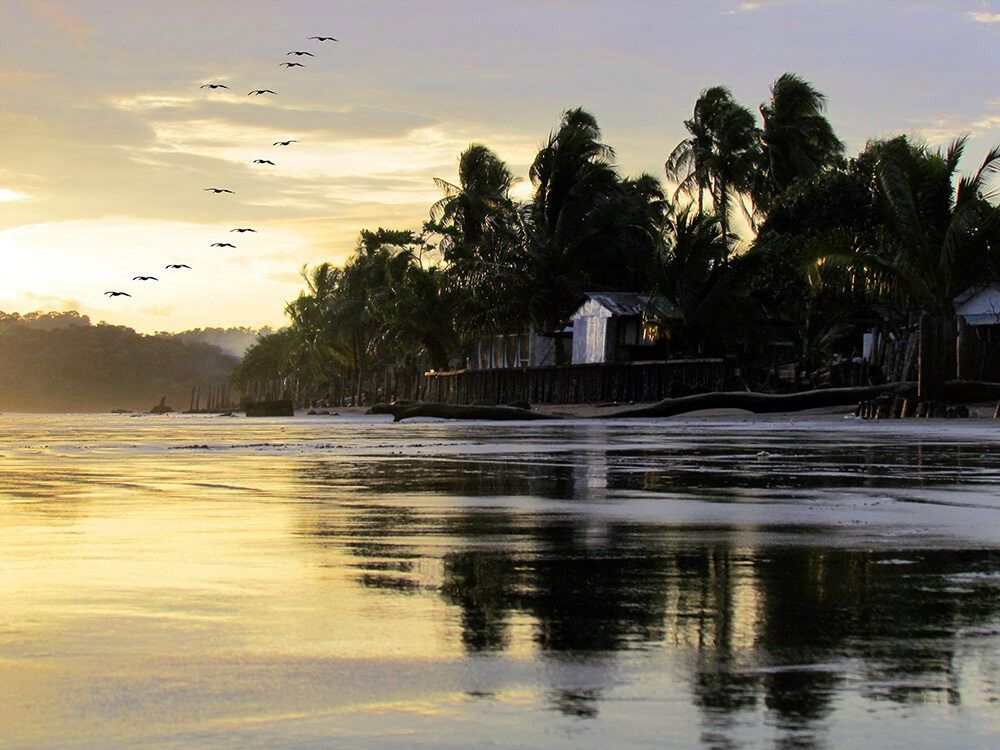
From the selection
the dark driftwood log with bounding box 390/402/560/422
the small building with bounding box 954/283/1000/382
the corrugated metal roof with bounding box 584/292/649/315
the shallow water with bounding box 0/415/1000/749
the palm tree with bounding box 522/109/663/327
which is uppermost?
the palm tree with bounding box 522/109/663/327

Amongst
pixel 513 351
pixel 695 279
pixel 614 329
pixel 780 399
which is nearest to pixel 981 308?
pixel 695 279

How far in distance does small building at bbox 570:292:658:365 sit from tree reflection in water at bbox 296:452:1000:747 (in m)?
47.7

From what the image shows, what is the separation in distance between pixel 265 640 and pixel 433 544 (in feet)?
8.80

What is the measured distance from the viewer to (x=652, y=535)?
23.5 ft

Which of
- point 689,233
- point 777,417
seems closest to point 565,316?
point 689,233

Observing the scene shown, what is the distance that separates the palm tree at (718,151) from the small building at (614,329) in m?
6.51

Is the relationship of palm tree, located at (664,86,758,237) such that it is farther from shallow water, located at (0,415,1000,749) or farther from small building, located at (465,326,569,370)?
shallow water, located at (0,415,1000,749)

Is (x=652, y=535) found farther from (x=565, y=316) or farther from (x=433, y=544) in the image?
(x=565, y=316)

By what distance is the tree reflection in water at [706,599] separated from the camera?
3457 millimetres

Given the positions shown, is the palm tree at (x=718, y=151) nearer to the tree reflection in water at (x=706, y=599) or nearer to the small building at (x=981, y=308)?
the small building at (x=981, y=308)

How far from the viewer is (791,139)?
6162 cm

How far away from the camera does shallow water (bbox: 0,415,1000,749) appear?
10.3ft

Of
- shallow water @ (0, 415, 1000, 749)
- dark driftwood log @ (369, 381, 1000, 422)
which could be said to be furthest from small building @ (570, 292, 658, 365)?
shallow water @ (0, 415, 1000, 749)

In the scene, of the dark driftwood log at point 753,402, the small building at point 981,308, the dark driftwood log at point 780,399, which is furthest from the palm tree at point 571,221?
the dark driftwood log at point 780,399
